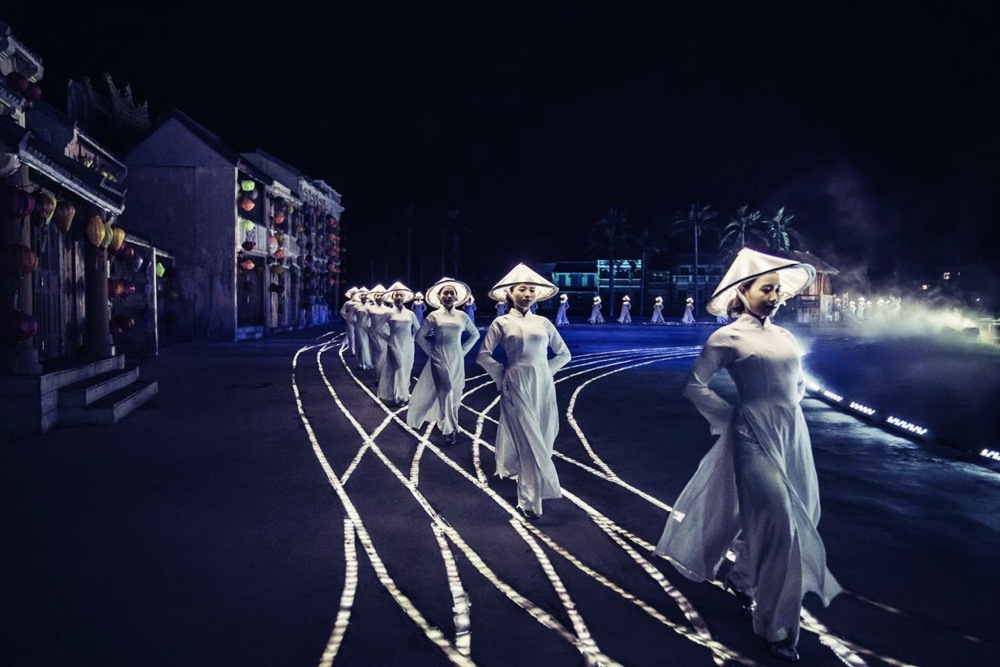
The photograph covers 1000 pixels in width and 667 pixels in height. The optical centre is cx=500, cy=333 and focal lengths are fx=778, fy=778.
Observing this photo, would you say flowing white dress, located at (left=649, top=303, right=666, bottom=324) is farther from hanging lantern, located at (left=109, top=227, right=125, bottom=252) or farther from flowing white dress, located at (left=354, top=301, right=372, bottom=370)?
hanging lantern, located at (left=109, top=227, right=125, bottom=252)

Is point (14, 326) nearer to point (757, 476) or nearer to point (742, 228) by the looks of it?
point (757, 476)

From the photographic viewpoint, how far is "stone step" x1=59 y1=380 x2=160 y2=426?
11.8 meters

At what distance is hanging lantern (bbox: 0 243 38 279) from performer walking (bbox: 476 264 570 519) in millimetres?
7925

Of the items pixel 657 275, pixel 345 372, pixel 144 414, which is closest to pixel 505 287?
pixel 144 414

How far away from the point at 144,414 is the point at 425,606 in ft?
33.1

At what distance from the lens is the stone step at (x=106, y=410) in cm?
1177

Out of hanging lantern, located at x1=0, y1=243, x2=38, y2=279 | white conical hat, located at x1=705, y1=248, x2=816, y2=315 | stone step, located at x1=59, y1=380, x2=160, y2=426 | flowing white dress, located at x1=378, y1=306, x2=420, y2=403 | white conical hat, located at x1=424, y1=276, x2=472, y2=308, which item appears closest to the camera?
white conical hat, located at x1=705, y1=248, x2=816, y2=315

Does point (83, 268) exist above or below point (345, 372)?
above

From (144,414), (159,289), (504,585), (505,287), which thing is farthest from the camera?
(159,289)

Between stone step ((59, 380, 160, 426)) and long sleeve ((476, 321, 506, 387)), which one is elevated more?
long sleeve ((476, 321, 506, 387))

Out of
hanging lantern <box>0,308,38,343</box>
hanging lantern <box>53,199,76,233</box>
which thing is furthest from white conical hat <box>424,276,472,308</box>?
hanging lantern <box>53,199,76,233</box>

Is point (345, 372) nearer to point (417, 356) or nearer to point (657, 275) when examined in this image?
point (417, 356)

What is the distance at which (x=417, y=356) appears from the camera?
24641 mm

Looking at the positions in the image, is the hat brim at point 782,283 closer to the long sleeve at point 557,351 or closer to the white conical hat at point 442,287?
the long sleeve at point 557,351
